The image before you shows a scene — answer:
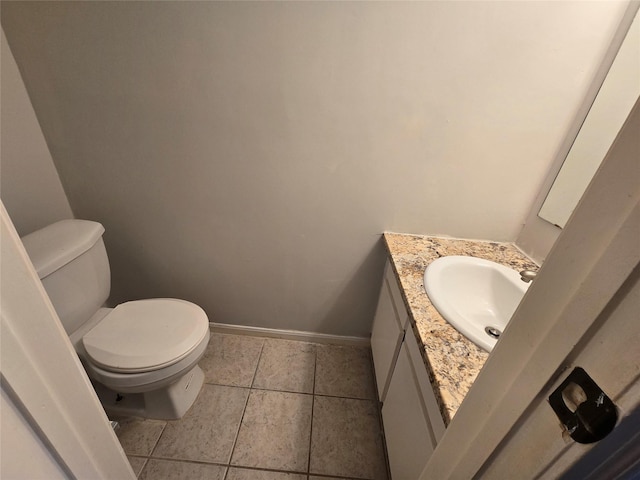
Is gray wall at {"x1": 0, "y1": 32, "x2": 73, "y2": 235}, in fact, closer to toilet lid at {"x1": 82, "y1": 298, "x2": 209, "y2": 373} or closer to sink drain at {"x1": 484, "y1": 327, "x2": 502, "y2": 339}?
toilet lid at {"x1": 82, "y1": 298, "x2": 209, "y2": 373}

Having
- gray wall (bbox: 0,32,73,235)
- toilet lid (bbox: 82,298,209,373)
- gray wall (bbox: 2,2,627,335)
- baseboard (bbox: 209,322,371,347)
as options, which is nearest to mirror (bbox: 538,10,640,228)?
gray wall (bbox: 2,2,627,335)

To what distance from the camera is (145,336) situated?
42.8 inches

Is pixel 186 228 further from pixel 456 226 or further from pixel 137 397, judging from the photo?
pixel 456 226

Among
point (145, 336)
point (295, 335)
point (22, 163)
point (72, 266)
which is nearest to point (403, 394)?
point (295, 335)

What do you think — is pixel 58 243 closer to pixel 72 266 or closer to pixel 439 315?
pixel 72 266

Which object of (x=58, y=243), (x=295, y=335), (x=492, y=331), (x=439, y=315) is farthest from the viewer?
(x=295, y=335)

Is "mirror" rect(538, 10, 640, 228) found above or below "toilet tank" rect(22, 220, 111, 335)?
above

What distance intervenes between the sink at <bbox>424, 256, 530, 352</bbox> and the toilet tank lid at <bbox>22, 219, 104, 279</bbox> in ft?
4.35

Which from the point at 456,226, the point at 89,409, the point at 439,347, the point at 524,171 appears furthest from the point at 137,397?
the point at 524,171

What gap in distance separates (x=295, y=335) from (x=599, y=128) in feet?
5.36

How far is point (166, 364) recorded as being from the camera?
1012 millimetres

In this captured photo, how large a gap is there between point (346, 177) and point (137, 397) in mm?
1405

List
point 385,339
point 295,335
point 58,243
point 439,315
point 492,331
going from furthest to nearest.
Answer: point 295,335 → point 385,339 → point 58,243 → point 492,331 → point 439,315

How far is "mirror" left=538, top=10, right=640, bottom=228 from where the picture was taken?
0.84 metres
